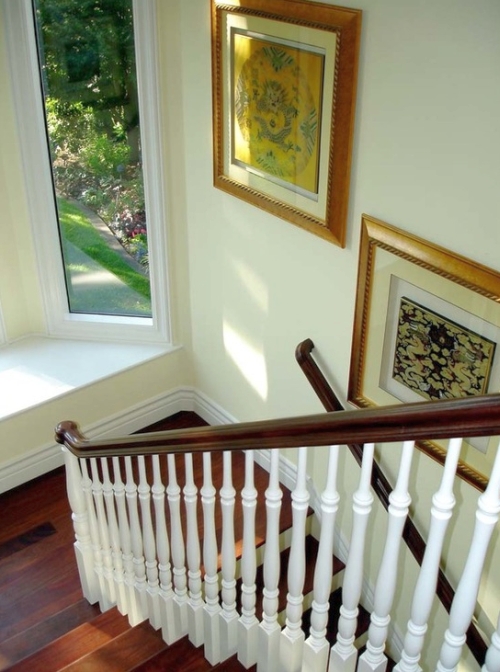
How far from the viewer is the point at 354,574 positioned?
5.26ft

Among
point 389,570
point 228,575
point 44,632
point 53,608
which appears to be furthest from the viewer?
point 53,608

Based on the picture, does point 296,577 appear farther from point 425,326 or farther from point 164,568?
point 425,326

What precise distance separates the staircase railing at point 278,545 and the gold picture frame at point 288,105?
1132 mm

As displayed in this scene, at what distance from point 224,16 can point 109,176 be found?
110cm

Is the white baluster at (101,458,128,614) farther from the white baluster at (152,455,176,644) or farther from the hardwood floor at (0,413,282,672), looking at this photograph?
the white baluster at (152,455,176,644)

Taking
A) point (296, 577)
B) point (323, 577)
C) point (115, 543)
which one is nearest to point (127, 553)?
point (115, 543)

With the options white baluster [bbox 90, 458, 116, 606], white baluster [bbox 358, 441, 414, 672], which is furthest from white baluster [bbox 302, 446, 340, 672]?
white baluster [bbox 90, 458, 116, 606]

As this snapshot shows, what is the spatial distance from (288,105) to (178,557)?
1634 millimetres

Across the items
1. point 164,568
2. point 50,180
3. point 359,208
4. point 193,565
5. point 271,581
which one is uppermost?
point 359,208

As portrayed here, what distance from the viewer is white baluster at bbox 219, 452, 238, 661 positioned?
192cm

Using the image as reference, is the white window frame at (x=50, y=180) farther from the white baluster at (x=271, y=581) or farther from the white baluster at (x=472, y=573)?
the white baluster at (x=472, y=573)

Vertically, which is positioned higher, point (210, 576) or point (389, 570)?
point (389, 570)

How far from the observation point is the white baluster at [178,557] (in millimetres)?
2236

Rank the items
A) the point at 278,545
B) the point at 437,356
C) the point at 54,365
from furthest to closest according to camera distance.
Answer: the point at 54,365 < the point at 437,356 < the point at 278,545
